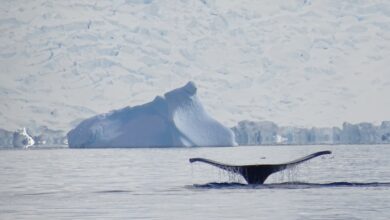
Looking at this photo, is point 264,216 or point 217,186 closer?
point 264,216

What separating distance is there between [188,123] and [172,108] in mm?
3554

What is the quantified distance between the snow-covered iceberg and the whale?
93.5 metres

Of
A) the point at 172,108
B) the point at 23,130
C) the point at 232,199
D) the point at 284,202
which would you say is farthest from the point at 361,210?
the point at 23,130

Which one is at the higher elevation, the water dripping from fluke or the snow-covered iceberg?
the snow-covered iceberg

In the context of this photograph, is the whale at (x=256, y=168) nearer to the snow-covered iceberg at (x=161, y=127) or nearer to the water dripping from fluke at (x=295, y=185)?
the water dripping from fluke at (x=295, y=185)

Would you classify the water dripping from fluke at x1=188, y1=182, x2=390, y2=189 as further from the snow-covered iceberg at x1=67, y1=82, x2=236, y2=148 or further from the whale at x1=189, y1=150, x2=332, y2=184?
the snow-covered iceberg at x1=67, y1=82, x2=236, y2=148

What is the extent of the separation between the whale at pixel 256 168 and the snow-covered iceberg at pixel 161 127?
307ft

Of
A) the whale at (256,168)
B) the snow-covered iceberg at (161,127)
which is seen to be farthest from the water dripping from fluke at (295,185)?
the snow-covered iceberg at (161,127)

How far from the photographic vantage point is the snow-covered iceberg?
147500 millimetres

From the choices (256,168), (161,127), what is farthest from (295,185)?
(161,127)

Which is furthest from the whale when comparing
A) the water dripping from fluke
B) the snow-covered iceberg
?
the snow-covered iceberg

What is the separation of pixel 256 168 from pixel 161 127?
101203mm

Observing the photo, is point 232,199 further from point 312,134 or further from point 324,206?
point 312,134

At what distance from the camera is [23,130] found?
186625mm
